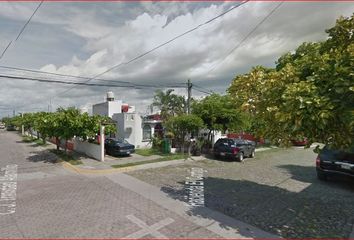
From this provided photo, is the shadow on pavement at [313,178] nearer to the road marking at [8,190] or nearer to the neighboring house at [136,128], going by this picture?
the road marking at [8,190]

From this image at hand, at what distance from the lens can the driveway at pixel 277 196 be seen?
630 cm

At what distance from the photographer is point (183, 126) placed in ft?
59.3

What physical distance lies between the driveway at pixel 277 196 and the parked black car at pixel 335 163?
0.54 metres

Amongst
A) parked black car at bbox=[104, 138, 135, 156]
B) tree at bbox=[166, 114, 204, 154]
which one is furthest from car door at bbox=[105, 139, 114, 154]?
tree at bbox=[166, 114, 204, 154]

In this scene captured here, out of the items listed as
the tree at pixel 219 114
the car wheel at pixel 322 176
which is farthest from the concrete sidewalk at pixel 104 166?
the car wheel at pixel 322 176

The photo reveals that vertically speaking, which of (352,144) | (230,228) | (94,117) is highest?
(94,117)

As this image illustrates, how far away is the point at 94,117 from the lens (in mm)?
15469

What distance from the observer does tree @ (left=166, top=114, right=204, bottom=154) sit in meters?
17.5

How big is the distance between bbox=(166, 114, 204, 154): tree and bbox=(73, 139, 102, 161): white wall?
583cm

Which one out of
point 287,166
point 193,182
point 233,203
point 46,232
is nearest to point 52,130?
point 193,182

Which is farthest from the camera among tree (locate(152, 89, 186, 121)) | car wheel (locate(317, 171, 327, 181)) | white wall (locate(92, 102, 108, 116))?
tree (locate(152, 89, 186, 121))

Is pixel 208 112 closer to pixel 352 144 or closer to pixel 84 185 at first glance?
pixel 84 185

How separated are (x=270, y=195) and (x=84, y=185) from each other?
23.0ft

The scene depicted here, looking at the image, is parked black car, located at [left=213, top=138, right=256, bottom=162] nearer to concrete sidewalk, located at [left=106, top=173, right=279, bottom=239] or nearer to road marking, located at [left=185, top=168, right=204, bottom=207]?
road marking, located at [left=185, top=168, right=204, bottom=207]
